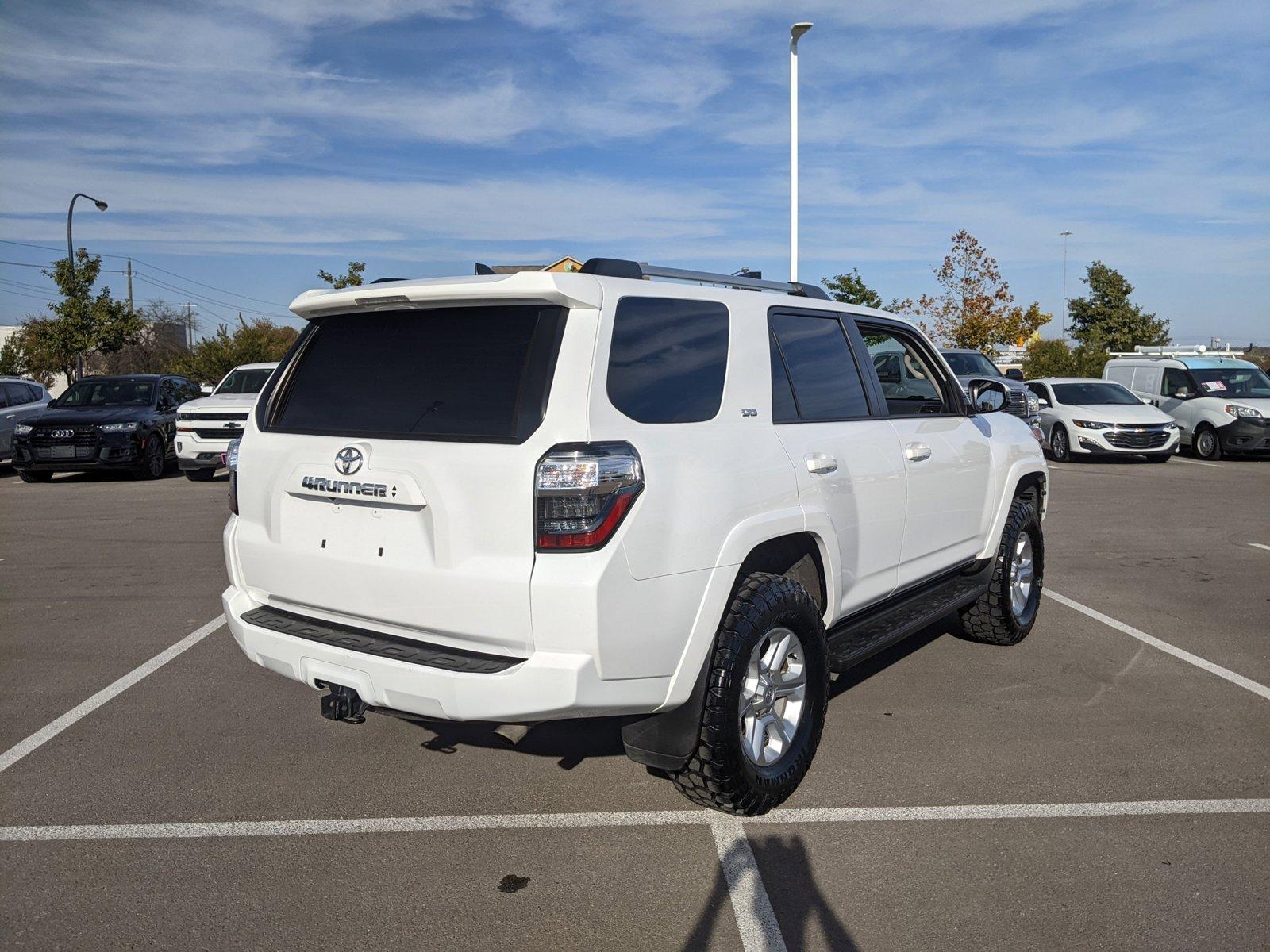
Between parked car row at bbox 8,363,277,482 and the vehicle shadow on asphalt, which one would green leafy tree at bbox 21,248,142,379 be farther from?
the vehicle shadow on asphalt

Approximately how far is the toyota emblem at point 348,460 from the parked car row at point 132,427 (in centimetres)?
1150

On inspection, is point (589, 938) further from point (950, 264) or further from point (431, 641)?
point (950, 264)

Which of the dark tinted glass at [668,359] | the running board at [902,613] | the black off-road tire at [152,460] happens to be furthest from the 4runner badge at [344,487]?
the black off-road tire at [152,460]

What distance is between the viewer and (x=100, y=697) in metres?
5.24

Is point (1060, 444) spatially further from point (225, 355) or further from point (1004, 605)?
point (225, 355)

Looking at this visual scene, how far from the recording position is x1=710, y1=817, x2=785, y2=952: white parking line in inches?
120

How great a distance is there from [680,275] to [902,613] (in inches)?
77.2

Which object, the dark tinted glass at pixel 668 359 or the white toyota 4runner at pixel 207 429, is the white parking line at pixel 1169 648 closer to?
the dark tinted glass at pixel 668 359

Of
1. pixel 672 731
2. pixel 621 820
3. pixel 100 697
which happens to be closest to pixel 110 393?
pixel 100 697

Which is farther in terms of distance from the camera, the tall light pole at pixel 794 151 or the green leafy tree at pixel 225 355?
the green leafy tree at pixel 225 355

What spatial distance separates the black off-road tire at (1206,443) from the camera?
745 inches

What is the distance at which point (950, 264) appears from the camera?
40531 millimetres

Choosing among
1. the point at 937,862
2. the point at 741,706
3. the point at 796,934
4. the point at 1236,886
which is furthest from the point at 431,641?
the point at 1236,886

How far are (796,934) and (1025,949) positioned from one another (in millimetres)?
642
